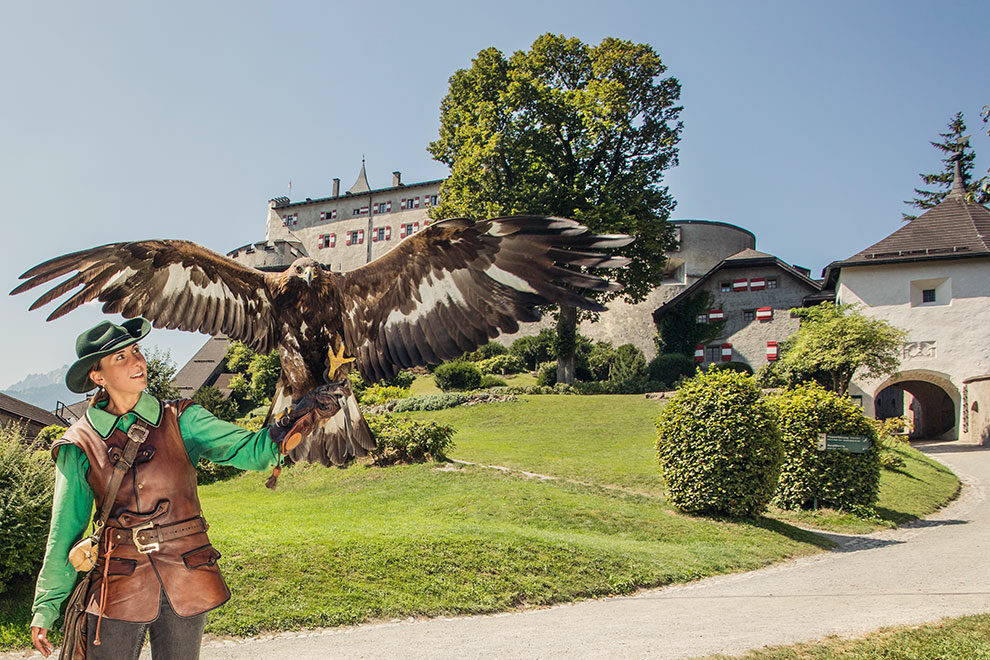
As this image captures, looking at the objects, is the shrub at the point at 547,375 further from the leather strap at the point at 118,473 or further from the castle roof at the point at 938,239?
the leather strap at the point at 118,473

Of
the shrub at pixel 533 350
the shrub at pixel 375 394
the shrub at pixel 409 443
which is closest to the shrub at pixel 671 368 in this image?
the shrub at pixel 533 350

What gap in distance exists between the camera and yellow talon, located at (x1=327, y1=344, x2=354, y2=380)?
10.4 feet

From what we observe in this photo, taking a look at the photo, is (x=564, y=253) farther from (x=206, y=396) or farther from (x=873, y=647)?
(x=206, y=396)

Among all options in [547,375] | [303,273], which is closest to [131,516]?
[303,273]

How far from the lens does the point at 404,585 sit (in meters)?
8.30

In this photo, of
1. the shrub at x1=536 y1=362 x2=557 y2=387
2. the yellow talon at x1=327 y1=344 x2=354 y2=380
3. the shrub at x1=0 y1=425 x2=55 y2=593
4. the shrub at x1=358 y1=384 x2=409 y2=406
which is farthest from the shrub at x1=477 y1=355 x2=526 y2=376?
the yellow talon at x1=327 y1=344 x2=354 y2=380

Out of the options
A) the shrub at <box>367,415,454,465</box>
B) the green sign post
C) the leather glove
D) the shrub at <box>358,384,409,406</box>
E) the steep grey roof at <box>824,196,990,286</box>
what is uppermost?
the steep grey roof at <box>824,196,990,286</box>

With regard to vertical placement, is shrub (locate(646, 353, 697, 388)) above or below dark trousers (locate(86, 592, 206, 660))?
above

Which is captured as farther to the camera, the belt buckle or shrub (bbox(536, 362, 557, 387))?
shrub (bbox(536, 362, 557, 387))

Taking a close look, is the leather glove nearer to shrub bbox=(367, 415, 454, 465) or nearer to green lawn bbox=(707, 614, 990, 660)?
green lawn bbox=(707, 614, 990, 660)

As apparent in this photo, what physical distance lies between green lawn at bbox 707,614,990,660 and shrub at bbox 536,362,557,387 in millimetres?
25468

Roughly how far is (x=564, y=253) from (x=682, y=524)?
10533 millimetres

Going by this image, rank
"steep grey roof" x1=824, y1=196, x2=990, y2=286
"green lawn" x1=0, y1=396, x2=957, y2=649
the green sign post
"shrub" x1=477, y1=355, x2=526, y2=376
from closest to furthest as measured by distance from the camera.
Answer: "green lawn" x1=0, y1=396, x2=957, y2=649
the green sign post
"steep grey roof" x1=824, y1=196, x2=990, y2=286
"shrub" x1=477, y1=355, x2=526, y2=376

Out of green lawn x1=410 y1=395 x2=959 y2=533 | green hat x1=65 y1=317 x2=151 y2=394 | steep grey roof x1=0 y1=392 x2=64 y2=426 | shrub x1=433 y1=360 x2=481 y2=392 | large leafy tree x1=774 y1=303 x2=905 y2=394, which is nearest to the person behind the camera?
green hat x1=65 y1=317 x2=151 y2=394
